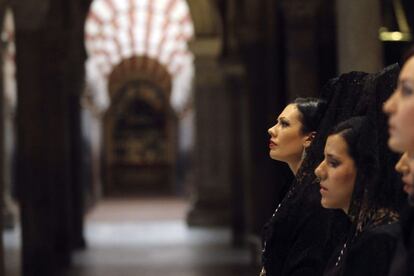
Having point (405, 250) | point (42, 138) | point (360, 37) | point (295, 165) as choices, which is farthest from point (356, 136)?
point (42, 138)

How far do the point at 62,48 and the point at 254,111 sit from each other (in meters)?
2.75

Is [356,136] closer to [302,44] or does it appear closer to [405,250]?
[405,250]

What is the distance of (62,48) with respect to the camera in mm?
12227

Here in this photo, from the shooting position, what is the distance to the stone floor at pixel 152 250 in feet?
34.0

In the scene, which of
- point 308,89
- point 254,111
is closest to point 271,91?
point 254,111

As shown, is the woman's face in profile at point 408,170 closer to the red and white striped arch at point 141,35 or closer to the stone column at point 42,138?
the stone column at point 42,138

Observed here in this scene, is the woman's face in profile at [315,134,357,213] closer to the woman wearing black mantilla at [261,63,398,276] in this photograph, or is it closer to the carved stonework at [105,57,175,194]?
the woman wearing black mantilla at [261,63,398,276]

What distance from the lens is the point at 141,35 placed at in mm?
29781

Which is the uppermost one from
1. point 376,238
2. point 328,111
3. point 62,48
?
point 62,48

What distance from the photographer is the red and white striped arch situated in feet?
87.7

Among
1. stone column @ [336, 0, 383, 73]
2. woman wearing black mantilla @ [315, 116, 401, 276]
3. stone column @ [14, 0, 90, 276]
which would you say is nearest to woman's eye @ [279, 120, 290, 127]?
woman wearing black mantilla @ [315, 116, 401, 276]

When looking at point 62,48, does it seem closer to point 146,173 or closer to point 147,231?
point 147,231

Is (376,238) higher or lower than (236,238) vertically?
higher

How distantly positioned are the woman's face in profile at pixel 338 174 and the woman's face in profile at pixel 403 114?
519mm
